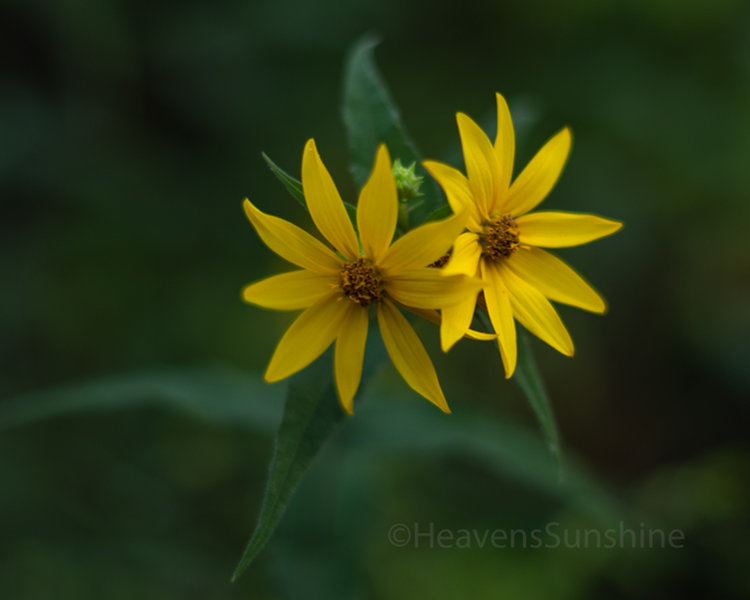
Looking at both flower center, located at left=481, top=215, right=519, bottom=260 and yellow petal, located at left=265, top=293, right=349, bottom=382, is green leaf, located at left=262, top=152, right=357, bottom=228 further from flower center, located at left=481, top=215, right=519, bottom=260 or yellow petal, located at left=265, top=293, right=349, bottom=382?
flower center, located at left=481, top=215, right=519, bottom=260

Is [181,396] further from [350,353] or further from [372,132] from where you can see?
[372,132]

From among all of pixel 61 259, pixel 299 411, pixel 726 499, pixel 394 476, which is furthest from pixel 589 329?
pixel 61 259

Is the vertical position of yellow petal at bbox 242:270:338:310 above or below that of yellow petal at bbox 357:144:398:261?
below

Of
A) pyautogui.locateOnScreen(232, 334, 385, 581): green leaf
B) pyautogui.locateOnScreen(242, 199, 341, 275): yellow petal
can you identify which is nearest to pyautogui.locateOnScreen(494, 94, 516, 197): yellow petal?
pyautogui.locateOnScreen(242, 199, 341, 275): yellow petal

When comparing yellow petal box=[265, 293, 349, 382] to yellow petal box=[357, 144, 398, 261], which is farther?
yellow petal box=[265, 293, 349, 382]

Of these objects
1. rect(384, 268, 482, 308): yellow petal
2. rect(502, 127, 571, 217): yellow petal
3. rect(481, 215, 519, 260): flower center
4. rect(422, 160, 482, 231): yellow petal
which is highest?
rect(502, 127, 571, 217): yellow petal

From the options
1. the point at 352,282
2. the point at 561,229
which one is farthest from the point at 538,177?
the point at 352,282

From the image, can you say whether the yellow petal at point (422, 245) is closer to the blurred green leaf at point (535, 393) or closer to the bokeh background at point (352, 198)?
the blurred green leaf at point (535, 393)
